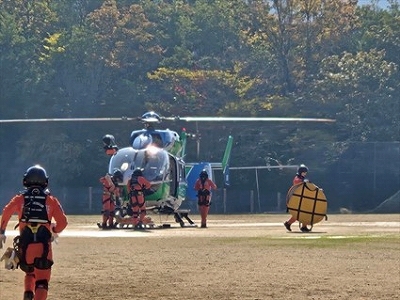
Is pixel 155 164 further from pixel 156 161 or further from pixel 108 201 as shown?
pixel 108 201

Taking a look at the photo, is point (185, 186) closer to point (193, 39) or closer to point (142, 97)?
point (142, 97)

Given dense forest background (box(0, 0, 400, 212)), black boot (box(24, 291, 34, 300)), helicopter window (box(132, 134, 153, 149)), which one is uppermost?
dense forest background (box(0, 0, 400, 212))

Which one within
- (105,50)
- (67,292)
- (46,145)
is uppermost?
(105,50)

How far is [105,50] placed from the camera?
6819 centimetres

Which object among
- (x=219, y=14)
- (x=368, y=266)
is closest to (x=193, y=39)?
(x=219, y=14)

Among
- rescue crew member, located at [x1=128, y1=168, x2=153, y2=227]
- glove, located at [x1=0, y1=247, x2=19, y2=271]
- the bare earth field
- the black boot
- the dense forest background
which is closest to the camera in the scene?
the black boot

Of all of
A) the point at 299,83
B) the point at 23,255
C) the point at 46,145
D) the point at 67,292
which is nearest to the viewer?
the point at 23,255

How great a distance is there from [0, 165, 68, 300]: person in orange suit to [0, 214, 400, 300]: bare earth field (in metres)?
1.77

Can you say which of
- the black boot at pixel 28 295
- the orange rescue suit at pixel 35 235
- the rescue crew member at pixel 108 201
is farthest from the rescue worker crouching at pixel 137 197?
the black boot at pixel 28 295

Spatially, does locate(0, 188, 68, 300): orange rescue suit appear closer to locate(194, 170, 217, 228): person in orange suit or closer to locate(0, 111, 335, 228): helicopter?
locate(0, 111, 335, 228): helicopter

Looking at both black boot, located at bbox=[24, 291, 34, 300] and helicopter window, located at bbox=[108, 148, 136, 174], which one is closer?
black boot, located at bbox=[24, 291, 34, 300]

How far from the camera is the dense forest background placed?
201 feet

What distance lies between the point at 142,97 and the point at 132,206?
33.4 metres

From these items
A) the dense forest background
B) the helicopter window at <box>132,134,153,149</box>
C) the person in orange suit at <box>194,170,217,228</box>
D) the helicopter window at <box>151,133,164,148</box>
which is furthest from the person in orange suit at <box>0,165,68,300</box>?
the dense forest background
